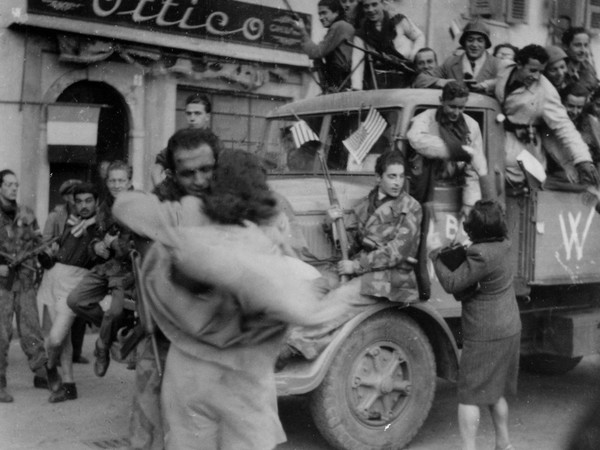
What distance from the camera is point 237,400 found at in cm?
304

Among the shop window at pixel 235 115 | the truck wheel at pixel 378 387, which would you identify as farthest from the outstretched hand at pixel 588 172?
the shop window at pixel 235 115

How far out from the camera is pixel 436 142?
595 cm

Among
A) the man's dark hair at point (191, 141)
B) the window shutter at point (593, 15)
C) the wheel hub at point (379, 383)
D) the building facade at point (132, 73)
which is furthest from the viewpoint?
the window shutter at point (593, 15)

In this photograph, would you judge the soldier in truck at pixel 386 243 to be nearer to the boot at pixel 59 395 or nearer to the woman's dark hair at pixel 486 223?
the woman's dark hair at pixel 486 223

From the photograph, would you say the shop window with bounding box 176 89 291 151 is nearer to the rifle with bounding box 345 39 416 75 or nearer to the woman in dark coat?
the rifle with bounding box 345 39 416 75

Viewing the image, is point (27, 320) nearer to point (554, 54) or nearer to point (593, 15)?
point (554, 54)

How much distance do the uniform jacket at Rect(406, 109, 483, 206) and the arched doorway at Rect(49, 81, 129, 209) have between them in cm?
612

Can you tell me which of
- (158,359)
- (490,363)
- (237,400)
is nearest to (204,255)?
(237,400)

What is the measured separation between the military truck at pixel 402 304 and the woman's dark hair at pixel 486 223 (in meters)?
0.70

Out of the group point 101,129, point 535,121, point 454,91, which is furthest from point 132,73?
point 454,91

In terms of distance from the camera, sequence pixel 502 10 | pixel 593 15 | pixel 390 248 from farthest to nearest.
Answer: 1. pixel 593 15
2. pixel 502 10
3. pixel 390 248

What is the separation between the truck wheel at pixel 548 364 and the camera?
8234 mm

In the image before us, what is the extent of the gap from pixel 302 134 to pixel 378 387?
6.43 feet

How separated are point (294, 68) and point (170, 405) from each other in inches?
433
